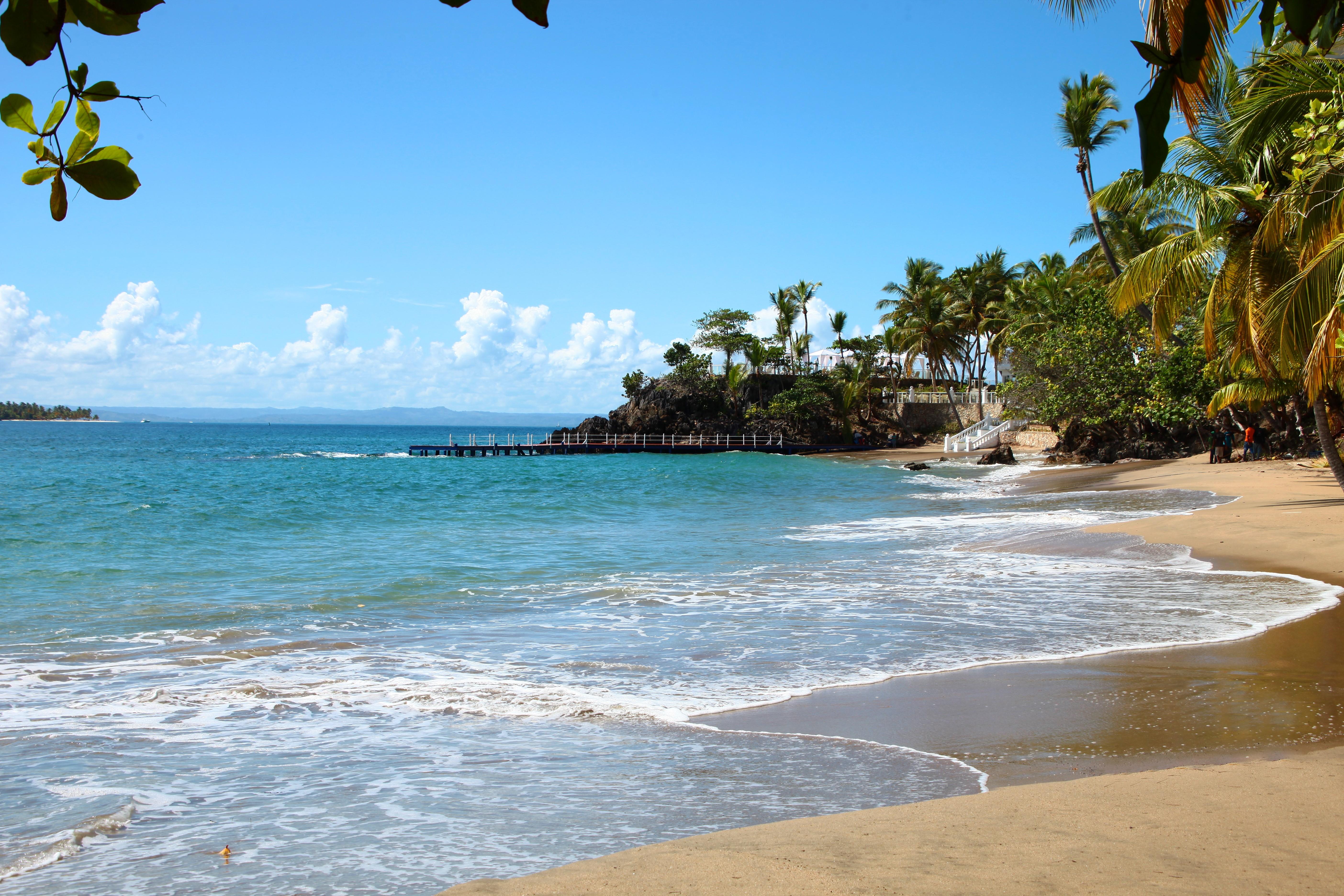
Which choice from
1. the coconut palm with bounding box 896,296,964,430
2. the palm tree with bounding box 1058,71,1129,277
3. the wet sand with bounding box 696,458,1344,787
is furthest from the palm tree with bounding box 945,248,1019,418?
the wet sand with bounding box 696,458,1344,787

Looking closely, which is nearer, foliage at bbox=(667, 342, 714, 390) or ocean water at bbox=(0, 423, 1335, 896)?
ocean water at bbox=(0, 423, 1335, 896)

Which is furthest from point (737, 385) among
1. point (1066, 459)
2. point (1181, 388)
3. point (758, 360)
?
point (1181, 388)

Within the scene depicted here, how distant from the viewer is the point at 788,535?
17.0 m

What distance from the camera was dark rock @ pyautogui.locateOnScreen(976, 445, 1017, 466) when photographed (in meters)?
38.1

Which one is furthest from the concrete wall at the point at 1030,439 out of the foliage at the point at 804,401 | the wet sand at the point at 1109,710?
the wet sand at the point at 1109,710

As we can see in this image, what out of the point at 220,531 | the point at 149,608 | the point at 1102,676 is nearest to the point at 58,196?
the point at 1102,676

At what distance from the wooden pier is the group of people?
3107 cm

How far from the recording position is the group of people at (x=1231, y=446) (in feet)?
82.9

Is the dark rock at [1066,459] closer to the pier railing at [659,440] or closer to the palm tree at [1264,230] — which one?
the palm tree at [1264,230]

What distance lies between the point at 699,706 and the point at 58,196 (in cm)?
523

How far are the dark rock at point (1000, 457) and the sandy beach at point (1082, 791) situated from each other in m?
31.4

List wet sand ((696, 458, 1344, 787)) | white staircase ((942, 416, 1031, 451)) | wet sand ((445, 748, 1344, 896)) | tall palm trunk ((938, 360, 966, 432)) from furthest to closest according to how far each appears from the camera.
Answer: tall palm trunk ((938, 360, 966, 432)) → white staircase ((942, 416, 1031, 451)) → wet sand ((696, 458, 1344, 787)) → wet sand ((445, 748, 1344, 896))

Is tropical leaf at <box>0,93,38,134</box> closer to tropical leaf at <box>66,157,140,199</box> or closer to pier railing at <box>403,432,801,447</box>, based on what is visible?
tropical leaf at <box>66,157,140,199</box>

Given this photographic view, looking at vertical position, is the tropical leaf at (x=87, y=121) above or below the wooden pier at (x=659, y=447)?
above
